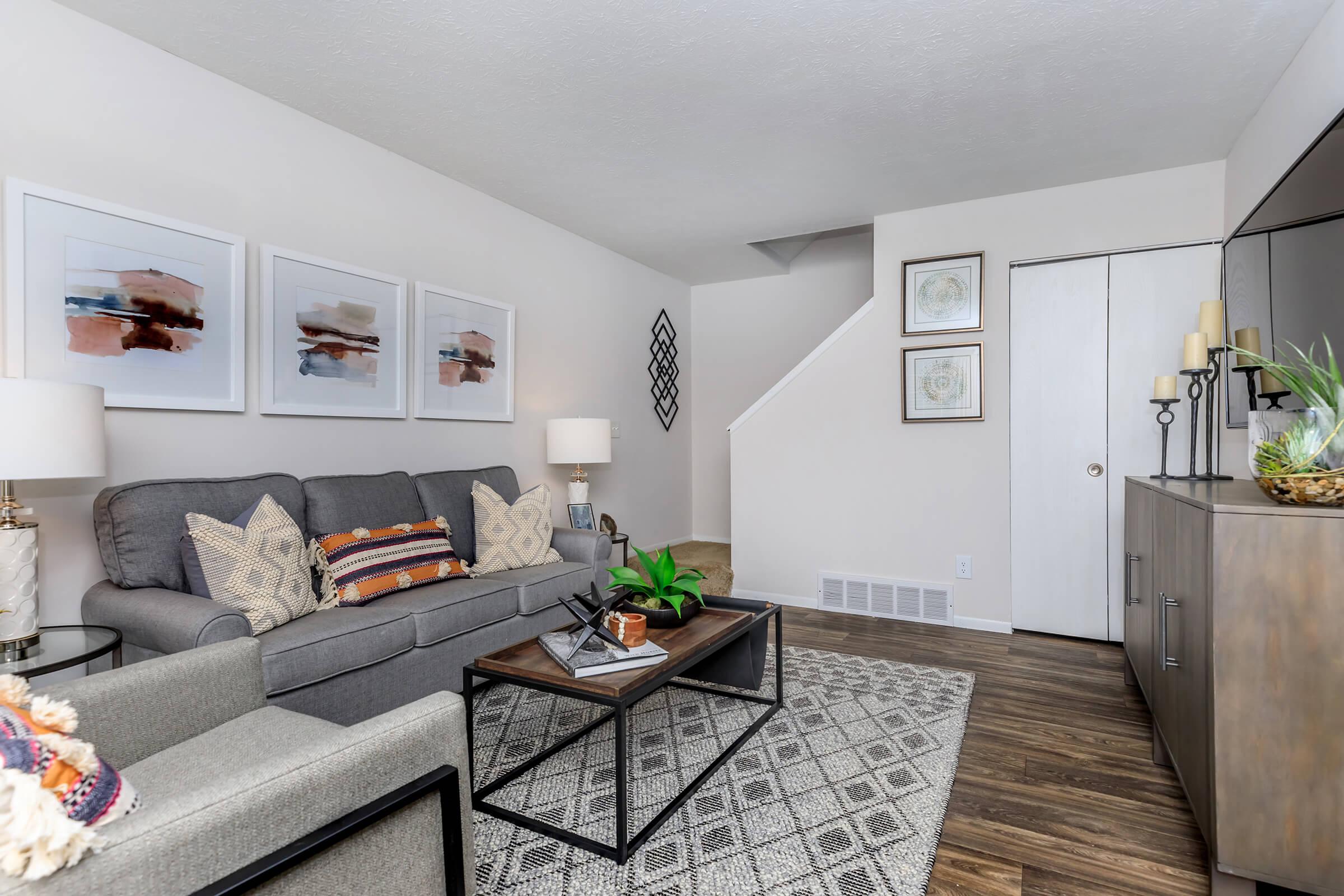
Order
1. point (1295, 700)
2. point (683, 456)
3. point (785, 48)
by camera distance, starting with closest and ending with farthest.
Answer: point (1295, 700)
point (785, 48)
point (683, 456)

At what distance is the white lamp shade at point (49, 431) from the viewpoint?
1.75 metres

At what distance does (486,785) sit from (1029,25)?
3.08 metres

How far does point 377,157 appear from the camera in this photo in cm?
327

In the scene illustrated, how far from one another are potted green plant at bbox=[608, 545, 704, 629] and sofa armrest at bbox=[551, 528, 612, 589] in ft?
3.45

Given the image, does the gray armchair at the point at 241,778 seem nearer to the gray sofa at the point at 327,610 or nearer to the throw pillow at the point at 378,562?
the gray sofa at the point at 327,610

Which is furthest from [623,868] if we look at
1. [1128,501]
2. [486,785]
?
[1128,501]

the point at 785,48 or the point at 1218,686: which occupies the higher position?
the point at 785,48

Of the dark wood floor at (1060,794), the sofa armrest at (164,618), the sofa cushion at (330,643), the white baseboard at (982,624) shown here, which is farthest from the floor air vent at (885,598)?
the sofa armrest at (164,618)

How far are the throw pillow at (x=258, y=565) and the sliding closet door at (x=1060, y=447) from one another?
3.62 meters

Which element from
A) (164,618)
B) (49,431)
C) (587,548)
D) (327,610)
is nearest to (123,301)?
(49,431)

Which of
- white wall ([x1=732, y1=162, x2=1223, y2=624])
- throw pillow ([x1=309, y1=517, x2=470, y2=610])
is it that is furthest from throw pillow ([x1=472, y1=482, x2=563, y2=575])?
white wall ([x1=732, y1=162, x2=1223, y2=624])

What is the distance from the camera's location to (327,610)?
246 cm

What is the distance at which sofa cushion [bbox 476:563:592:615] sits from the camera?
2.95 metres

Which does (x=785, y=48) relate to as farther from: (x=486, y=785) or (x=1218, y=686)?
(x=486, y=785)
